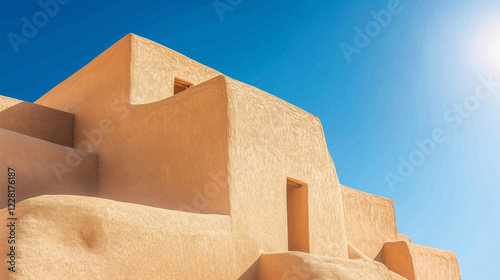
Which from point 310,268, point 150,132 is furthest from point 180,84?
point 310,268

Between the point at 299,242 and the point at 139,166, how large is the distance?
3.19m

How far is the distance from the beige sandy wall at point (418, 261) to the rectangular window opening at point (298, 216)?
5.48 m

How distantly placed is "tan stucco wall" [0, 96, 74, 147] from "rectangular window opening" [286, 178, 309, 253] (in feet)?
17.1

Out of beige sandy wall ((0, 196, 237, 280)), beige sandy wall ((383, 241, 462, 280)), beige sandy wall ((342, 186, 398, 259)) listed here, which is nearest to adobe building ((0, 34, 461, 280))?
beige sandy wall ((0, 196, 237, 280))

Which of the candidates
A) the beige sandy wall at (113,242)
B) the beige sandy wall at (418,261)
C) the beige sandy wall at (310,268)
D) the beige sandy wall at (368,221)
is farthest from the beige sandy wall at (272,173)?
the beige sandy wall at (418,261)

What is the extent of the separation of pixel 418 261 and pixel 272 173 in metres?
7.13

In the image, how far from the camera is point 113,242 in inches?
232

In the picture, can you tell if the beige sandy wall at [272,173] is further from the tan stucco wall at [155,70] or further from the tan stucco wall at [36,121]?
the tan stucco wall at [36,121]

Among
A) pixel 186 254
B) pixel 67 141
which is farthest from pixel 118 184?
pixel 186 254

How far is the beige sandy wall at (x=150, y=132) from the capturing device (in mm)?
8125

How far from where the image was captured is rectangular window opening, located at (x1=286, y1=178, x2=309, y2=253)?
928 centimetres

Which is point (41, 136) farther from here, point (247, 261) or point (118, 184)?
point (247, 261)

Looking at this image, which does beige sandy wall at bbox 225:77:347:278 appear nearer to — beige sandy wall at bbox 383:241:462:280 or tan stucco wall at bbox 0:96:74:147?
beige sandy wall at bbox 383:241:462:280

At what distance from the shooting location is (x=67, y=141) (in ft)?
37.6
